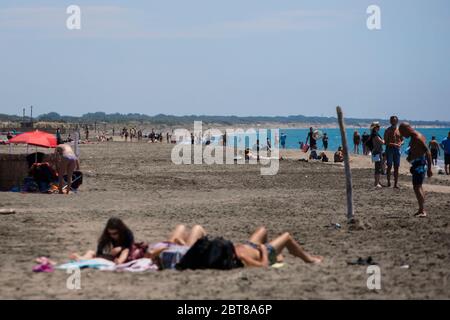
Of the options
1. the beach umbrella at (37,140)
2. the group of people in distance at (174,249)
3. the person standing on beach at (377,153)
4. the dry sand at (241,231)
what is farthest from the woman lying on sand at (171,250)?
the beach umbrella at (37,140)

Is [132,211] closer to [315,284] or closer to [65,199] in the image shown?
[65,199]

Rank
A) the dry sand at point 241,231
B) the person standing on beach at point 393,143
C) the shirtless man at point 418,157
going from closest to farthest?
the dry sand at point 241,231
the shirtless man at point 418,157
the person standing on beach at point 393,143

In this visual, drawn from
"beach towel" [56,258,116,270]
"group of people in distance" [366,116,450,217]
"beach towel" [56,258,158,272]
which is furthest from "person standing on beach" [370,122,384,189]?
"beach towel" [56,258,116,270]

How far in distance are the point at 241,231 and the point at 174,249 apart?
10.4 ft

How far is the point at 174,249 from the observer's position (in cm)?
909

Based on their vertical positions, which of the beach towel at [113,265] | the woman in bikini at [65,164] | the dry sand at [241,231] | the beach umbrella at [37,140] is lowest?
the dry sand at [241,231]

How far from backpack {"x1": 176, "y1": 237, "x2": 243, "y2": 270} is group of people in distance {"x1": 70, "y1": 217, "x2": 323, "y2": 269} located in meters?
0.06

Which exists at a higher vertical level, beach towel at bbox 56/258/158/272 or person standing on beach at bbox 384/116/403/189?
person standing on beach at bbox 384/116/403/189

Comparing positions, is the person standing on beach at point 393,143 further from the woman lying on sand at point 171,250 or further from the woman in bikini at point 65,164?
the woman lying on sand at point 171,250

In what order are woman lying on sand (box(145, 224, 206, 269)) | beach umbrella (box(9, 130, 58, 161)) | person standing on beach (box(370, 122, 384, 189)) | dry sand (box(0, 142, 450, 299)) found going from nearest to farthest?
dry sand (box(0, 142, 450, 299)), woman lying on sand (box(145, 224, 206, 269)), person standing on beach (box(370, 122, 384, 189)), beach umbrella (box(9, 130, 58, 161))

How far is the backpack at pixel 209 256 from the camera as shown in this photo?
8.84 m

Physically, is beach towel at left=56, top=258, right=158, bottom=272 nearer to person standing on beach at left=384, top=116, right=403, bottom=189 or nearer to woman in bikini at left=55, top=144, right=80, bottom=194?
woman in bikini at left=55, top=144, right=80, bottom=194

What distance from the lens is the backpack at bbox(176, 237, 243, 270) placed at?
8.84 m
